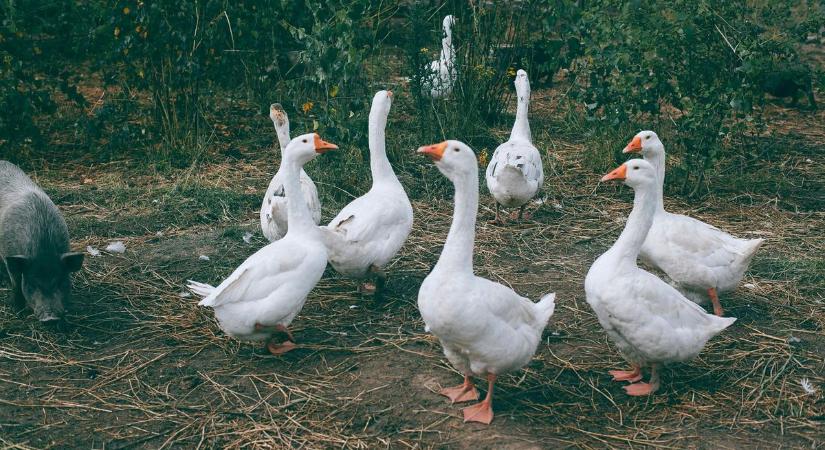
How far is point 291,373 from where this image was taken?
4.76m

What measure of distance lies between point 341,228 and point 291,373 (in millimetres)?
1114

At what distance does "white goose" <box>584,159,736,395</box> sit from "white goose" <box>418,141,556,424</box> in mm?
439

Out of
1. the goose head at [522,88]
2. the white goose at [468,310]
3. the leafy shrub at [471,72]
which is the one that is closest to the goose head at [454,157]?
the white goose at [468,310]

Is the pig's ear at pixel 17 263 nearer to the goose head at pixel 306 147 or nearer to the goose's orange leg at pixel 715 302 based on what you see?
the goose head at pixel 306 147

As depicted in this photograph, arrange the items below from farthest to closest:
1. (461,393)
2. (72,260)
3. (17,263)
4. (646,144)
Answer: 1. (646,144)
2. (72,260)
3. (17,263)
4. (461,393)

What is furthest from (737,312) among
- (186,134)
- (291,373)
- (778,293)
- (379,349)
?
A: (186,134)

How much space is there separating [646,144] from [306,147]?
2461 millimetres

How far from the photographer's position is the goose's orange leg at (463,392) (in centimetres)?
438

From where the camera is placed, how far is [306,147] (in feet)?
17.1

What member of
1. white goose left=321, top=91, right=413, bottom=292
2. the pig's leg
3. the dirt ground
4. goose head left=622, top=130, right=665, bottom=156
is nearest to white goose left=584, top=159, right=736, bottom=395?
the dirt ground

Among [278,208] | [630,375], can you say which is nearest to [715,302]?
[630,375]

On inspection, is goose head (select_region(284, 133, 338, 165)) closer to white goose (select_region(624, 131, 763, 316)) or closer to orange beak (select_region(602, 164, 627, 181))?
orange beak (select_region(602, 164, 627, 181))

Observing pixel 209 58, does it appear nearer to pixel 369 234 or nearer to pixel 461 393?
pixel 369 234

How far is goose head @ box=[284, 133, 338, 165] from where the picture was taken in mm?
5184
